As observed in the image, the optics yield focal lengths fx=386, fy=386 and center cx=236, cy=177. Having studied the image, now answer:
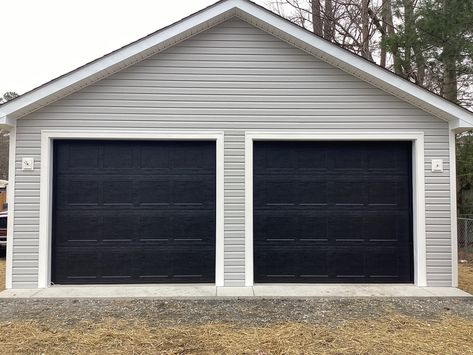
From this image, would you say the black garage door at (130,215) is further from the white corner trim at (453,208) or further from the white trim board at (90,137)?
the white corner trim at (453,208)

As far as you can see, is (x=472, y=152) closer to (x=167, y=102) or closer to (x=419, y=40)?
(x=419, y=40)

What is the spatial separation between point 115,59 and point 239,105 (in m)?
2.15

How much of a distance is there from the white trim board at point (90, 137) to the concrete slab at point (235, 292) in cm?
21

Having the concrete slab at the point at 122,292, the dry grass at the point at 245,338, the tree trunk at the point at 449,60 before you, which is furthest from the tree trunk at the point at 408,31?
the concrete slab at the point at 122,292

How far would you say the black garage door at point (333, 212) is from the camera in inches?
260

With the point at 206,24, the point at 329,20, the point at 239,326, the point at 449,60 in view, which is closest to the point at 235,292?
the point at 239,326

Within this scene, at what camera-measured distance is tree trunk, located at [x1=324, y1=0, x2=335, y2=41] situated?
48.7ft

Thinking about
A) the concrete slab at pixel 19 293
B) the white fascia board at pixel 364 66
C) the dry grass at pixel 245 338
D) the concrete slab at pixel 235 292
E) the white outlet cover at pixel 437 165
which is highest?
the white fascia board at pixel 364 66

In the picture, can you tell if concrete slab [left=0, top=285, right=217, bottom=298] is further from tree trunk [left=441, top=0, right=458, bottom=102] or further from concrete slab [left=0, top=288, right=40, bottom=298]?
tree trunk [left=441, top=0, right=458, bottom=102]

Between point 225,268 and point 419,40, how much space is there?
24.9 feet

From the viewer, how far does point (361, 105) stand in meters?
6.64

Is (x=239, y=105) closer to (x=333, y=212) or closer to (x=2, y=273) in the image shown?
(x=333, y=212)

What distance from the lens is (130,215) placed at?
6.54 meters

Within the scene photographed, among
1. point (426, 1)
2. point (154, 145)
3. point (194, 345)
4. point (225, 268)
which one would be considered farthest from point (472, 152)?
point (194, 345)
